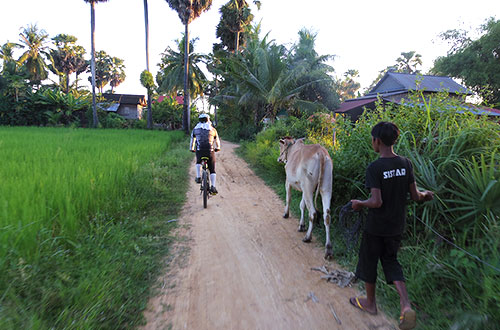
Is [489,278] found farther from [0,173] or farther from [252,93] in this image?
[252,93]

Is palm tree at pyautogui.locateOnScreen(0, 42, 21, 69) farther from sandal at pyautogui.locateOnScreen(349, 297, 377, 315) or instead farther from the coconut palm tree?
sandal at pyautogui.locateOnScreen(349, 297, 377, 315)

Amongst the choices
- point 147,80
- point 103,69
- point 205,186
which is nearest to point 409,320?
point 205,186

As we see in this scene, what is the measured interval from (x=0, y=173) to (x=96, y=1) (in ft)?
79.7

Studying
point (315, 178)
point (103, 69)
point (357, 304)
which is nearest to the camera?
point (357, 304)

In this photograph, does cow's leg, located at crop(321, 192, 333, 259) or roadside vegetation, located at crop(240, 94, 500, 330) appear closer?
roadside vegetation, located at crop(240, 94, 500, 330)

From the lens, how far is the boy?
2035 millimetres

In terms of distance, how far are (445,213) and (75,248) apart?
12.9 feet

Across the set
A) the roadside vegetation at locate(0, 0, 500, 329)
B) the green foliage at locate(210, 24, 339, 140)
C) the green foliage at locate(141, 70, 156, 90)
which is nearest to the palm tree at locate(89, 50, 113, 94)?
the green foliage at locate(141, 70, 156, 90)

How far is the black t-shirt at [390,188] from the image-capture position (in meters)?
2.04

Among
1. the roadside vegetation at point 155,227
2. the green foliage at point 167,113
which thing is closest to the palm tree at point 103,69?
the green foliage at point 167,113

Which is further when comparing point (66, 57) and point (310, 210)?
point (66, 57)

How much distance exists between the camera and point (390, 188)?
2.05 m

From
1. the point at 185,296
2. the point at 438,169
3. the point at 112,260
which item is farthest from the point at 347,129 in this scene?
the point at 112,260

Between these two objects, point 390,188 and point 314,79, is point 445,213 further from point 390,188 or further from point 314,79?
point 314,79
